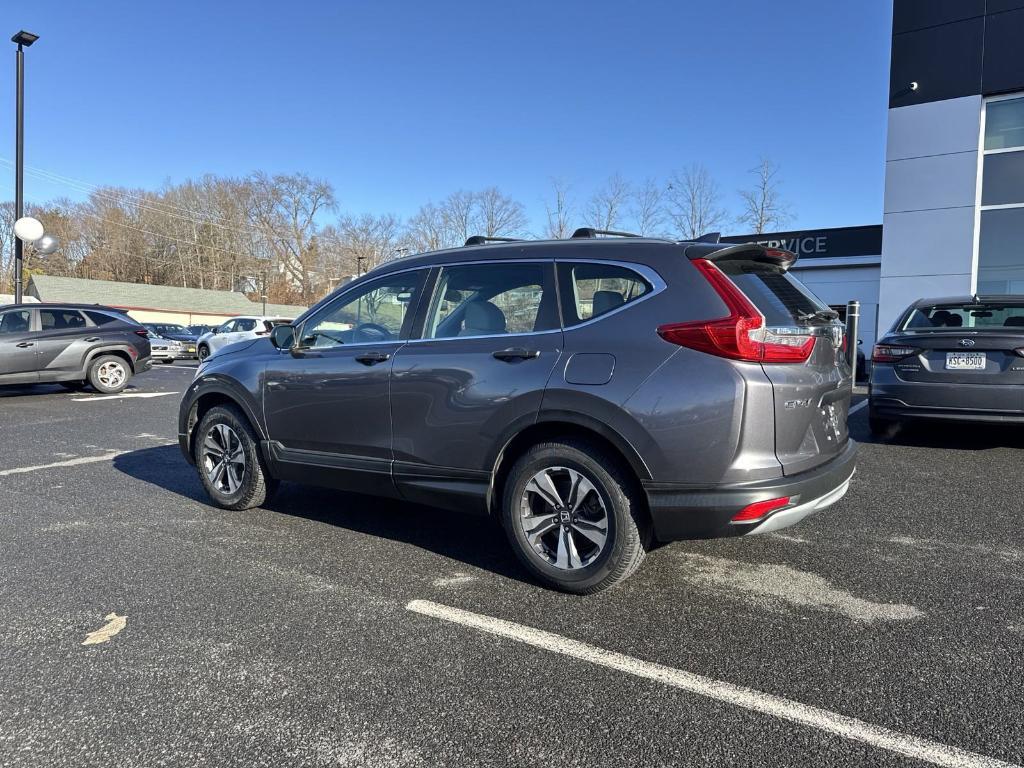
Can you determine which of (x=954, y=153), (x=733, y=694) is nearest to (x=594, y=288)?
(x=733, y=694)

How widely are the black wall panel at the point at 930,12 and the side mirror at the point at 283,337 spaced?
50.4 ft

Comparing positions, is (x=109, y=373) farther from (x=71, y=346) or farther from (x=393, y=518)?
(x=393, y=518)

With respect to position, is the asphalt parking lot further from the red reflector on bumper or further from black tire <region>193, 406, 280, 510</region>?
the red reflector on bumper

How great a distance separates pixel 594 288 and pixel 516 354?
52cm

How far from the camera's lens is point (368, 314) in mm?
4465

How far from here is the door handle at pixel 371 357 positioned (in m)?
4.18

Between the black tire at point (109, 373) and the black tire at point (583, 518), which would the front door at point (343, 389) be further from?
the black tire at point (109, 373)

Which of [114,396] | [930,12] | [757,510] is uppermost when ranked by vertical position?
[930,12]

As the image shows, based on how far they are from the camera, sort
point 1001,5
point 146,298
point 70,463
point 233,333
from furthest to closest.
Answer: point 146,298
point 233,333
point 1001,5
point 70,463

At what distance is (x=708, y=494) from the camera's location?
3156mm

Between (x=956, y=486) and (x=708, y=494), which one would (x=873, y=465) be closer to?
(x=956, y=486)

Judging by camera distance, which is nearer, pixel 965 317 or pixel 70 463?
pixel 70 463

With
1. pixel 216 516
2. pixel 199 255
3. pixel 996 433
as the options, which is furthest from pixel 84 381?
pixel 199 255

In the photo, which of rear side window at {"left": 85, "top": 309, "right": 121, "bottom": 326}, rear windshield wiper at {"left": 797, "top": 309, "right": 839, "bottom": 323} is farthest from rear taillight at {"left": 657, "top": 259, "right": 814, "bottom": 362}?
rear side window at {"left": 85, "top": 309, "right": 121, "bottom": 326}
